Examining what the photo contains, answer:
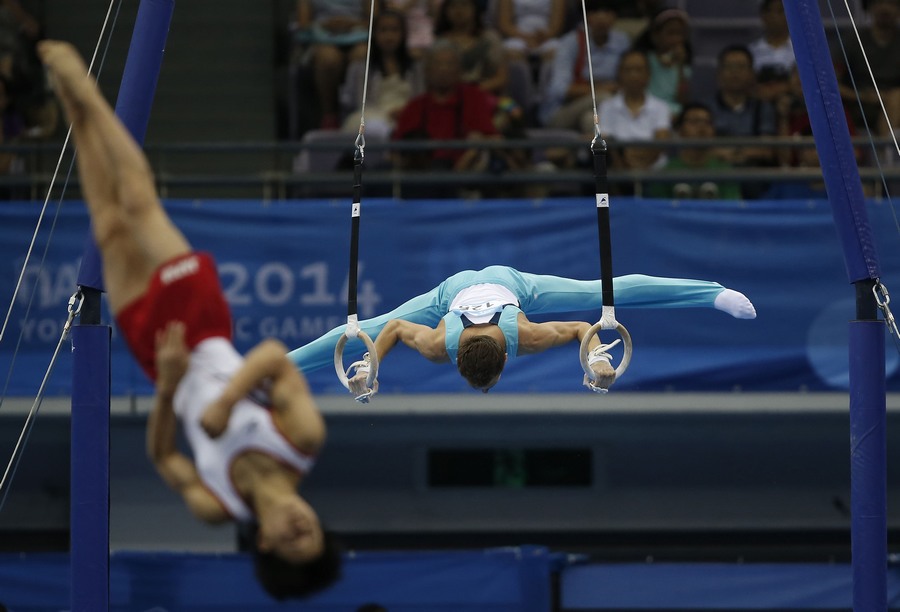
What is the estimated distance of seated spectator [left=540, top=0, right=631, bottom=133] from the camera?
9.95m

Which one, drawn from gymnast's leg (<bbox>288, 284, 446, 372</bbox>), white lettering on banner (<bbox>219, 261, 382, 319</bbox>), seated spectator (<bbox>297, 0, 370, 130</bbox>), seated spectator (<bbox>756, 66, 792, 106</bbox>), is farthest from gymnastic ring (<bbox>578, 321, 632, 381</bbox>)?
seated spectator (<bbox>297, 0, 370, 130</bbox>)

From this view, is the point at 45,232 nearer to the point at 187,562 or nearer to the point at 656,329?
the point at 187,562

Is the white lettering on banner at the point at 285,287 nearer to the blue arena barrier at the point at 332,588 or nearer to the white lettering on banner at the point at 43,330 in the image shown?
the white lettering on banner at the point at 43,330

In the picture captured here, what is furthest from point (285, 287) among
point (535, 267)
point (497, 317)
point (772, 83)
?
point (772, 83)

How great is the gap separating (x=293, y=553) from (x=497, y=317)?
2.26 metres

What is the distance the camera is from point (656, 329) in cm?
870

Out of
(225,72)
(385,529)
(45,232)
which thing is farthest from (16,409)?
(225,72)

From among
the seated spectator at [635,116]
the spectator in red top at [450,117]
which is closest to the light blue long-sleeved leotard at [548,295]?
the spectator in red top at [450,117]

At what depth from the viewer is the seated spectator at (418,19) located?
10445 mm

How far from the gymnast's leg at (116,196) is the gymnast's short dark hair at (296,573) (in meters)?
1.02

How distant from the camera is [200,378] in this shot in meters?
4.48

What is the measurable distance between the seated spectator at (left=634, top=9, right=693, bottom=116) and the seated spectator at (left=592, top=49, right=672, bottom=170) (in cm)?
29

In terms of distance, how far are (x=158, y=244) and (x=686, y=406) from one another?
5152mm

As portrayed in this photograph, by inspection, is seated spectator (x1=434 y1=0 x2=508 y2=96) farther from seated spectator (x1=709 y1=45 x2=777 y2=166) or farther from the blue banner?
seated spectator (x1=709 y1=45 x2=777 y2=166)
